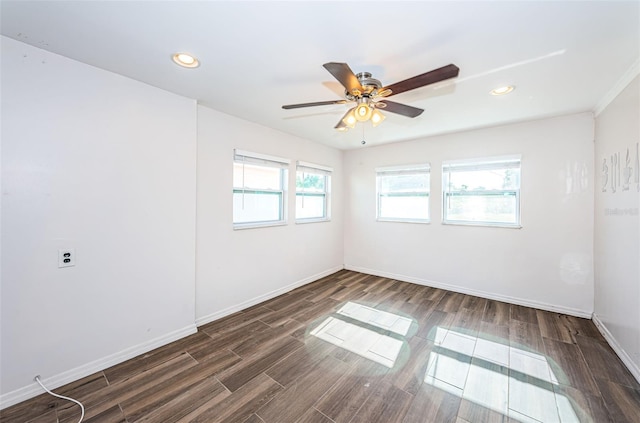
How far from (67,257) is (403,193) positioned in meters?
4.28

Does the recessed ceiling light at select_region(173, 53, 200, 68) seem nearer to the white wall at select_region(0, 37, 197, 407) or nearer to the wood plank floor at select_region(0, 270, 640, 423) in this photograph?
the white wall at select_region(0, 37, 197, 407)

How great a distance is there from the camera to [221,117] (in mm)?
2980

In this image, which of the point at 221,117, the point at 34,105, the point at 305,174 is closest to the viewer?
the point at 34,105

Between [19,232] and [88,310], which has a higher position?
[19,232]

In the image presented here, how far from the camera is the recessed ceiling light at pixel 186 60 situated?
186cm

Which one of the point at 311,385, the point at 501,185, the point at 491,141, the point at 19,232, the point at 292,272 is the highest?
the point at 491,141

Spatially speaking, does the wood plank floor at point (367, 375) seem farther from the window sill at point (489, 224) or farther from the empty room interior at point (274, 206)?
the window sill at point (489, 224)

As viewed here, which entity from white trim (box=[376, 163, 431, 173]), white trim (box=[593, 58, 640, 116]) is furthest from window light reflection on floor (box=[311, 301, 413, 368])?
white trim (box=[593, 58, 640, 116])

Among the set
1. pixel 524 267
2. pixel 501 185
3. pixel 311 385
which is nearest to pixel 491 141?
pixel 501 185

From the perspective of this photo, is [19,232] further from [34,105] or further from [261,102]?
[261,102]

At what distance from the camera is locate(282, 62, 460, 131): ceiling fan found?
1.52 metres

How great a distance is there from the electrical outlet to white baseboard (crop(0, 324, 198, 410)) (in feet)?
2.67

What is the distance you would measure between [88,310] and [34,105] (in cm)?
159

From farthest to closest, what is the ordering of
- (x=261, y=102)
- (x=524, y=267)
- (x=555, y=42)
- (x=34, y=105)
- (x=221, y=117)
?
(x=524, y=267) → (x=221, y=117) → (x=261, y=102) → (x=34, y=105) → (x=555, y=42)
